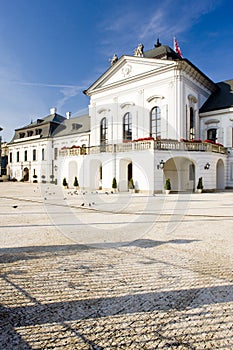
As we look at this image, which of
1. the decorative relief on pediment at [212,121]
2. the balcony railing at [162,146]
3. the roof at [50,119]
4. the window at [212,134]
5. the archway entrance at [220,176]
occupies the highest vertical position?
the roof at [50,119]

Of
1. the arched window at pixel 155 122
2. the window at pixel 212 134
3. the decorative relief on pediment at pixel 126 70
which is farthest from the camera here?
the decorative relief on pediment at pixel 126 70

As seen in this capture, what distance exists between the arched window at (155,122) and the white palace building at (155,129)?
0.10 metres

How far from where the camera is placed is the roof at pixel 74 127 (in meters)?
37.5

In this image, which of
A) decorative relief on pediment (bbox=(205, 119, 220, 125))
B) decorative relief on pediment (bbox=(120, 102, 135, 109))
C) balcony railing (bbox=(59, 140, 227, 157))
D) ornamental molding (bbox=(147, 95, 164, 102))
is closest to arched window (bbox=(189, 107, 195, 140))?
decorative relief on pediment (bbox=(205, 119, 220, 125))

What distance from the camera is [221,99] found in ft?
86.7

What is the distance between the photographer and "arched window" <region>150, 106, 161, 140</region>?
24.6m

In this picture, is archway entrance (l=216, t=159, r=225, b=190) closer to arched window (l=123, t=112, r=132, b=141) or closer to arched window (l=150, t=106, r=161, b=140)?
arched window (l=150, t=106, r=161, b=140)

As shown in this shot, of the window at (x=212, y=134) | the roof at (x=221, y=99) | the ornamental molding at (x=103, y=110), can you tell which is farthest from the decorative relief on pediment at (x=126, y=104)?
the window at (x=212, y=134)

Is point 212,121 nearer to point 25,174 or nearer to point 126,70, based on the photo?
point 126,70

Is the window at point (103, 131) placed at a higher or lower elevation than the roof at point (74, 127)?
lower

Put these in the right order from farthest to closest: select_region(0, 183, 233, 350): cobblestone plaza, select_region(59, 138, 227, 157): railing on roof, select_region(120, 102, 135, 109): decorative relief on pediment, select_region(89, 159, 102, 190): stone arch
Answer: select_region(120, 102, 135, 109): decorative relief on pediment < select_region(89, 159, 102, 190): stone arch < select_region(59, 138, 227, 157): railing on roof < select_region(0, 183, 233, 350): cobblestone plaza

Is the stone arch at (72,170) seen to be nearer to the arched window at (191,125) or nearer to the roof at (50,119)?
the arched window at (191,125)

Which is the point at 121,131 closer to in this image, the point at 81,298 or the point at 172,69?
the point at 172,69

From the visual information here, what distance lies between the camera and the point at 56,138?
135ft
